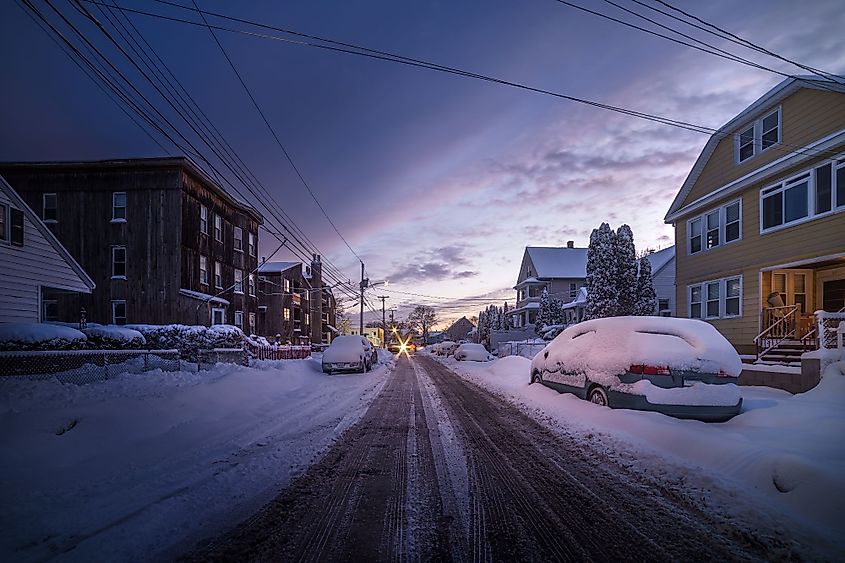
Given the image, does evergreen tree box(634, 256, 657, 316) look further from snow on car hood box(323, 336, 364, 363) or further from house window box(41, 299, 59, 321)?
house window box(41, 299, 59, 321)

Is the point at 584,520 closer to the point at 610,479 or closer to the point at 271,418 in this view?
the point at 610,479

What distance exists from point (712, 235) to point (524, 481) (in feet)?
57.1

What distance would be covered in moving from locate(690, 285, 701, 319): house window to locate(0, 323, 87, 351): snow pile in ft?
69.5

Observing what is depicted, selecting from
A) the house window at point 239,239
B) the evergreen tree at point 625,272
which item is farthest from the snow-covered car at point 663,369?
the house window at point 239,239

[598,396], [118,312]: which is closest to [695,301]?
[598,396]

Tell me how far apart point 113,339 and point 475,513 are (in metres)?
13.3

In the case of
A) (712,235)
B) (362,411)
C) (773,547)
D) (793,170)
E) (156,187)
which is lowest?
(362,411)

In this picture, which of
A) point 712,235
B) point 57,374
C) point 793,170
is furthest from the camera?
point 712,235

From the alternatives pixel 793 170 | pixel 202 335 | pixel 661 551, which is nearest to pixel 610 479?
pixel 661 551

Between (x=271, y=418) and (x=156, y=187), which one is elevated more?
(x=156, y=187)

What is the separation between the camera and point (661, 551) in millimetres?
3428

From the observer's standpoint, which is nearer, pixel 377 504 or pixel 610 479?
pixel 377 504

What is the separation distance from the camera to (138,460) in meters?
5.81

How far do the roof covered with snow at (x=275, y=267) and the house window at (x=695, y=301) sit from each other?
3222 cm
